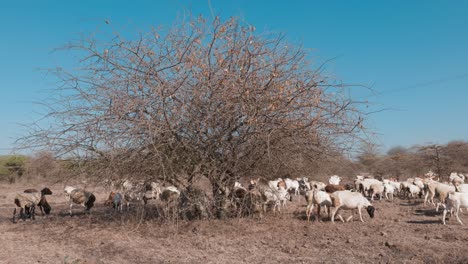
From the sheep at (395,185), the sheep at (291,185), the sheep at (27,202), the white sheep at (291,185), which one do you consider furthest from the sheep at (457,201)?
the sheep at (27,202)

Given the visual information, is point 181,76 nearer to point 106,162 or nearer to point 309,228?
point 106,162

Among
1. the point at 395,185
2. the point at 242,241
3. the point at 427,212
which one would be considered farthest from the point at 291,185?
the point at 242,241

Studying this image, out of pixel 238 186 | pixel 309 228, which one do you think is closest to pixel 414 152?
pixel 238 186

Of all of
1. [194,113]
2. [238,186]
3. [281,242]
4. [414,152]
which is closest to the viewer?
[281,242]

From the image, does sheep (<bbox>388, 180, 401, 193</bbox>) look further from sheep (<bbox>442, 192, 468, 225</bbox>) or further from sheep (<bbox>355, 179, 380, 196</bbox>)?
sheep (<bbox>442, 192, 468, 225</bbox>)

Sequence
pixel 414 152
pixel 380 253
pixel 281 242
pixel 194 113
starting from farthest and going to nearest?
pixel 414 152
pixel 194 113
pixel 281 242
pixel 380 253

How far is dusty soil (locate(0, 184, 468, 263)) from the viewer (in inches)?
283

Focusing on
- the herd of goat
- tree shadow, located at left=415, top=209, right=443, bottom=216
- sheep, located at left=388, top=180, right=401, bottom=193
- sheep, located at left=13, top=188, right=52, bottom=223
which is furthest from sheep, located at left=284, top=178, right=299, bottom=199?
sheep, located at left=13, top=188, right=52, bottom=223

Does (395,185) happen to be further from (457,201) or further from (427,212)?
(457,201)

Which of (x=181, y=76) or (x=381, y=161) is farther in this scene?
(x=381, y=161)

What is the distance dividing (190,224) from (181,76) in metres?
3.88

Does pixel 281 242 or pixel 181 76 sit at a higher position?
pixel 181 76

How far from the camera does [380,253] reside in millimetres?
7215

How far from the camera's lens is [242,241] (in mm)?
8445
